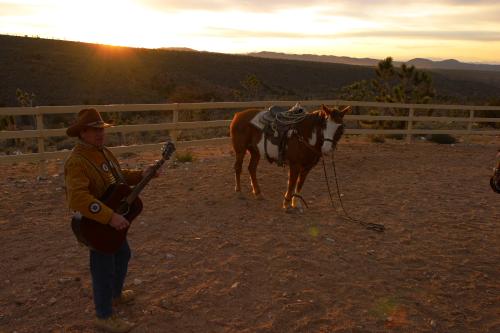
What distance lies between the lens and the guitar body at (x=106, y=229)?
3.00 meters

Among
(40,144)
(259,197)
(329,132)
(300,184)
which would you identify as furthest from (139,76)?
(329,132)

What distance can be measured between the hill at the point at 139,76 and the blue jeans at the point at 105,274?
29.1m

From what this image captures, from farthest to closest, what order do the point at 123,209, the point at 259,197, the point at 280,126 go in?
the point at 259,197 → the point at 280,126 → the point at 123,209

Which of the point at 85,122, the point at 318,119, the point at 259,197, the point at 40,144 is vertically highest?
the point at 85,122

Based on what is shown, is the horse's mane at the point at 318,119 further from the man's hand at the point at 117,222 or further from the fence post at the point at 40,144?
the fence post at the point at 40,144

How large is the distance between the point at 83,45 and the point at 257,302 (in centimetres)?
6546

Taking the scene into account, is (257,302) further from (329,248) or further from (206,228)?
(206,228)

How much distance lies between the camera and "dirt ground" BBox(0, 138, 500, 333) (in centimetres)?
365

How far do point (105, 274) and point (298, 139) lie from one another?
379cm

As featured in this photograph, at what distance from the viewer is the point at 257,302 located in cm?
387

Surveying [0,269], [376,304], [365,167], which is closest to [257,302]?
[376,304]

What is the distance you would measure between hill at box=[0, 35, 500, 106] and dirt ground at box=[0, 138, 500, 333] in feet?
84.9

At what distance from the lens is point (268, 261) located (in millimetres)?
4719

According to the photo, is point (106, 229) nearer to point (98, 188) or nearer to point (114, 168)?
point (98, 188)
